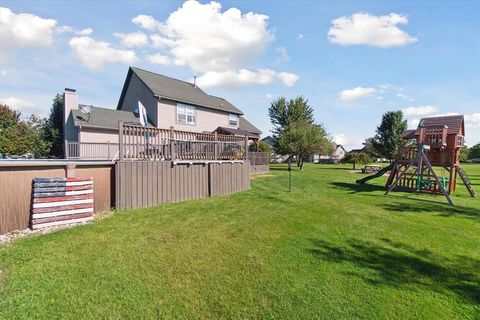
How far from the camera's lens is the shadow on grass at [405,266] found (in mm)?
3410

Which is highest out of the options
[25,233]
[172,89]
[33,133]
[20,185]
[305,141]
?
[172,89]

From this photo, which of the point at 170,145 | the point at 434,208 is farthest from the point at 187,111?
the point at 434,208

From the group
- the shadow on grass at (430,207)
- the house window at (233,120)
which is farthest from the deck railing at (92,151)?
the shadow on grass at (430,207)

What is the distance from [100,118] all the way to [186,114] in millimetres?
6634

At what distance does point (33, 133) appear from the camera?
25.1 meters

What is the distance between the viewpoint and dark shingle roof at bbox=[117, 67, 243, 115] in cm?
1983

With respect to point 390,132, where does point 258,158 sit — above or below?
below

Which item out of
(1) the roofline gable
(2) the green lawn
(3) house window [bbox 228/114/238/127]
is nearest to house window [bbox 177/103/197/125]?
(1) the roofline gable

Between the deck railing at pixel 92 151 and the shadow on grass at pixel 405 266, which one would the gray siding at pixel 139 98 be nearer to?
the deck railing at pixel 92 151

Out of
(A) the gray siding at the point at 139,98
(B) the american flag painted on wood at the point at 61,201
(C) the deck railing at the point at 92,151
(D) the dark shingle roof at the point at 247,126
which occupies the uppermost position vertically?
(A) the gray siding at the point at 139,98

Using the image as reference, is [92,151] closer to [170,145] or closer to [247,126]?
[170,145]

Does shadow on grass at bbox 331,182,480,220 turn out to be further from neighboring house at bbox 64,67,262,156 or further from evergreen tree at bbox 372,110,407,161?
evergreen tree at bbox 372,110,407,161

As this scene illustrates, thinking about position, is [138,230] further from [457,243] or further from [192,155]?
[457,243]

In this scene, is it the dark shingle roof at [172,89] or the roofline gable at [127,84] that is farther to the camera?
the roofline gable at [127,84]
